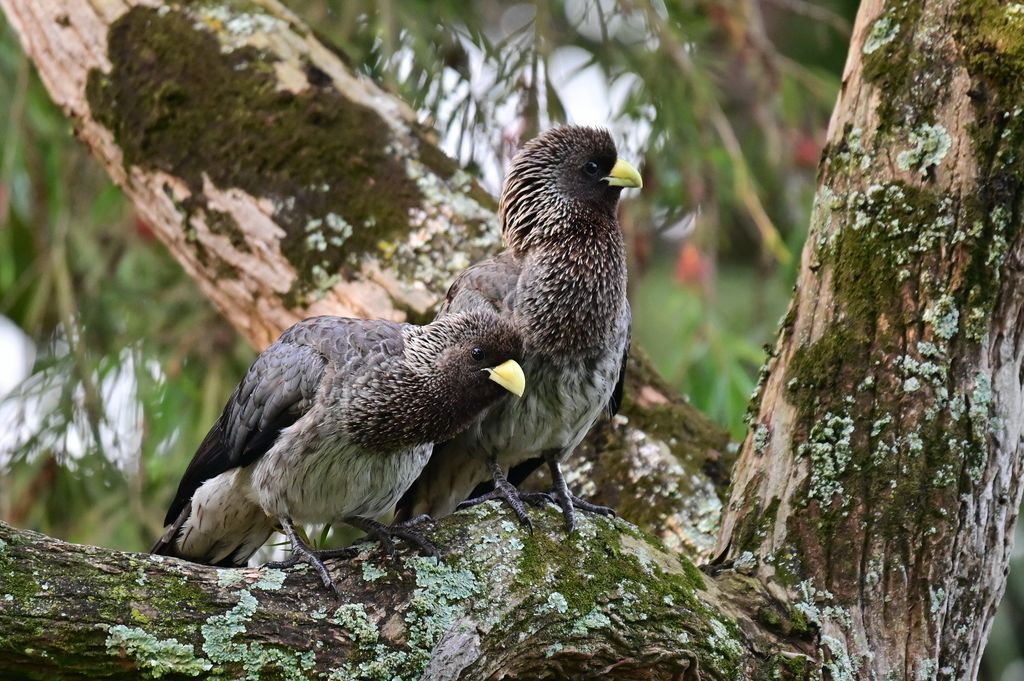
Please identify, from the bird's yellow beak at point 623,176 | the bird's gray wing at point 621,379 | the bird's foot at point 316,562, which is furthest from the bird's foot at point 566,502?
the bird's yellow beak at point 623,176

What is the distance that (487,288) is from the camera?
12.5ft

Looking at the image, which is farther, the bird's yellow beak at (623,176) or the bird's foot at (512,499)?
the bird's yellow beak at (623,176)

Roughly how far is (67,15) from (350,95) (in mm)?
1220

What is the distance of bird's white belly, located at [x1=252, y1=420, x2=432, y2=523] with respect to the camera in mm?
3549

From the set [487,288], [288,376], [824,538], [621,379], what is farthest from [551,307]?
[824,538]

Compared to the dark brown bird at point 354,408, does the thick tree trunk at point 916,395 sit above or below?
below

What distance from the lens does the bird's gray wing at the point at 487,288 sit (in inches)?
148

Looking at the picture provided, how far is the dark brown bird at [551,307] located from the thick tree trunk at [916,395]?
62 centimetres

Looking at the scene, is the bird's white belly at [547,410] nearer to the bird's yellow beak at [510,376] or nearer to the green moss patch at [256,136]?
the bird's yellow beak at [510,376]

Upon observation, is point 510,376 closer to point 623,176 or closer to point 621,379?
point 621,379

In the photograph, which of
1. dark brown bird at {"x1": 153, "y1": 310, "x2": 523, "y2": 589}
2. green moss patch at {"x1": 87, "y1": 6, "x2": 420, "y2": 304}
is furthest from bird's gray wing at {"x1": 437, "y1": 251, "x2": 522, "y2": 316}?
green moss patch at {"x1": 87, "y1": 6, "x2": 420, "y2": 304}

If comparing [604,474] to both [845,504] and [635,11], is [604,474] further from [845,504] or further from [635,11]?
[635,11]

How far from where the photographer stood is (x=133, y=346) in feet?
17.2

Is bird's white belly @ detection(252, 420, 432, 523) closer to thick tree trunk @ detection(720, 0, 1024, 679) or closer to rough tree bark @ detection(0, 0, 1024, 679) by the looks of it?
rough tree bark @ detection(0, 0, 1024, 679)
